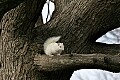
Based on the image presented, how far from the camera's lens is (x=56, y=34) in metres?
2.57

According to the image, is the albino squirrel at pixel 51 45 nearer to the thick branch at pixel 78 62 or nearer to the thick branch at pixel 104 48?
the thick branch at pixel 78 62

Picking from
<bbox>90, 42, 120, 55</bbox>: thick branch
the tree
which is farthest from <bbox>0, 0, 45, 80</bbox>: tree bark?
<bbox>90, 42, 120, 55</bbox>: thick branch

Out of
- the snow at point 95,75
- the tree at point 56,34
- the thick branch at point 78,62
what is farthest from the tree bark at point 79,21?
the snow at point 95,75

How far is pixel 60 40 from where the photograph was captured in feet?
8.52

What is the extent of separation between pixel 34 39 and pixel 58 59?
1.06 ft

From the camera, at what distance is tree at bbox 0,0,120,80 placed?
7.47 ft

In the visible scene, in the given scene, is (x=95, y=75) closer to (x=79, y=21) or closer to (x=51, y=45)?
(x=51, y=45)

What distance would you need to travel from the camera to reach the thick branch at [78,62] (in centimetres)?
208

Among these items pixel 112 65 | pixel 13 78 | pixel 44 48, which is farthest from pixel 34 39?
pixel 112 65

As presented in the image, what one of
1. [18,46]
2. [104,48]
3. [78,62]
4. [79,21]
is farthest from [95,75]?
[78,62]

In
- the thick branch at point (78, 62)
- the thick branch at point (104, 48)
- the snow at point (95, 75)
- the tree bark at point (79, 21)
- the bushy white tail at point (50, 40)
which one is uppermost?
the tree bark at point (79, 21)

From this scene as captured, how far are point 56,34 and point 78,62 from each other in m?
0.46

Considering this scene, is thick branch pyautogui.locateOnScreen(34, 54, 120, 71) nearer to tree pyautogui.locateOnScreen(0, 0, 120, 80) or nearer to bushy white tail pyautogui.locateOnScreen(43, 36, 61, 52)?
tree pyautogui.locateOnScreen(0, 0, 120, 80)

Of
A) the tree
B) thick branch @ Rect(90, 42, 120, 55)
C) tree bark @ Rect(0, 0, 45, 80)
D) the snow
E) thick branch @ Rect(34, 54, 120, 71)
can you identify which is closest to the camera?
thick branch @ Rect(34, 54, 120, 71)
